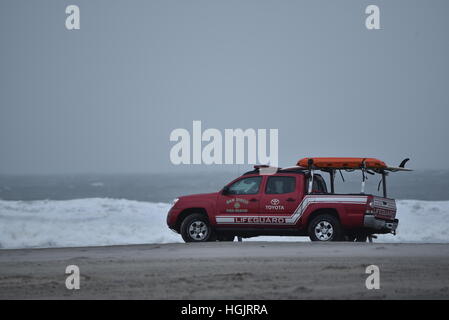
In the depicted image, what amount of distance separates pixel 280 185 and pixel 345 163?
4.79 feet

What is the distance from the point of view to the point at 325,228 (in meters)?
18.8

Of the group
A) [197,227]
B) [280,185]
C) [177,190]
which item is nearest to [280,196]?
[280,185]

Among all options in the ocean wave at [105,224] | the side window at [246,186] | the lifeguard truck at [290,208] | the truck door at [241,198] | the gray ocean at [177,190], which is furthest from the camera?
the gray ocean at [177,190]

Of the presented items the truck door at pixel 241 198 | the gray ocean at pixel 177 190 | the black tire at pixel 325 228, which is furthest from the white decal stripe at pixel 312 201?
the gray ocean at pixel 177 190

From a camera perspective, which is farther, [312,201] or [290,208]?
[290,208]

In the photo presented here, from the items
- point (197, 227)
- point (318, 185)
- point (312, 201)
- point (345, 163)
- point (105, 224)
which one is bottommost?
point (105, 224)

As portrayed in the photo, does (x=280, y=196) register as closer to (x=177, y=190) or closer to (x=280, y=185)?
(x=280, y=185)

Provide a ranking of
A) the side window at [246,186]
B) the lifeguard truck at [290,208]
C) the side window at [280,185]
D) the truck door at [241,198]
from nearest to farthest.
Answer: the lifeguard truck at [290,208], the side window at [280,185], the truck door at [241,198], the side window at [246,186]

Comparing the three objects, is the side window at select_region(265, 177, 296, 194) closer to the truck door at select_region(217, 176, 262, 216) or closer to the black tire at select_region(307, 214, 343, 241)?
the truck door at select_region(217, 176, 262, 216)

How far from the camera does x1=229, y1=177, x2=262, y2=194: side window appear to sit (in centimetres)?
1927

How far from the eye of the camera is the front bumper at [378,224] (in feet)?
60.2

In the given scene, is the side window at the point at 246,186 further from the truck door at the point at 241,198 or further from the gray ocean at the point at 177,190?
the gray ocean at the point at 177,190

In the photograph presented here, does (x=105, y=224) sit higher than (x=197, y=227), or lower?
lower
